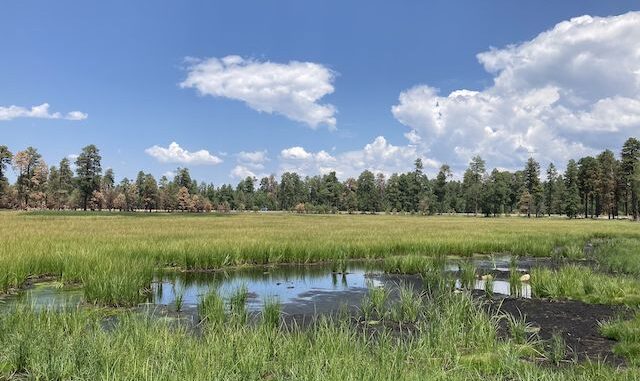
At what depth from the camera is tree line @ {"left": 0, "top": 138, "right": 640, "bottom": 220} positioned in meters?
112

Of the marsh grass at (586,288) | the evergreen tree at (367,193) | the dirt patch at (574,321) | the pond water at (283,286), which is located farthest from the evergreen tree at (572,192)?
the dirt patch at (574,321)

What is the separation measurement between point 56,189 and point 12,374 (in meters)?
137

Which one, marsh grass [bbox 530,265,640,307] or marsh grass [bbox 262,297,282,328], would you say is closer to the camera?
marsh grass [bbox 262,297,282,328]

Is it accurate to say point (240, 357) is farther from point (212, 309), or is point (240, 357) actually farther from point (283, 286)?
point (283, 286)

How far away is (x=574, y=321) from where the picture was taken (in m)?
13.6

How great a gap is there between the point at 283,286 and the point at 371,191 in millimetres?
140350

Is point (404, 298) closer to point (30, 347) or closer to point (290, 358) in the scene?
point (290, 358)

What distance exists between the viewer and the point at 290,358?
8.32 m

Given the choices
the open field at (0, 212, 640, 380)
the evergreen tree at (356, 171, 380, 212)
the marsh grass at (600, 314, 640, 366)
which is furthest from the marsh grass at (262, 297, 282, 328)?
the evergreen tree at (356, 171, 380, 212)

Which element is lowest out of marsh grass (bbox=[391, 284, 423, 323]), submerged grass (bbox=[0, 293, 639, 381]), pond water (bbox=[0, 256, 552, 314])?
pond water (bbox=[0, 256, 552, 314])

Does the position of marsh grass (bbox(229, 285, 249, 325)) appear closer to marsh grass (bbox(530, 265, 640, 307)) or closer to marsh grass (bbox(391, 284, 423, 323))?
marsh grass (bbox(391, 284, 423, 323))

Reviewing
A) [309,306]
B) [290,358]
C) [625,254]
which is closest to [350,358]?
[290,358]

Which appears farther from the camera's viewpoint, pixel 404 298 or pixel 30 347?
pixel 404 298

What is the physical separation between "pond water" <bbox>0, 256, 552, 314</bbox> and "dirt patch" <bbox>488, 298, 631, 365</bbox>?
2650mm
